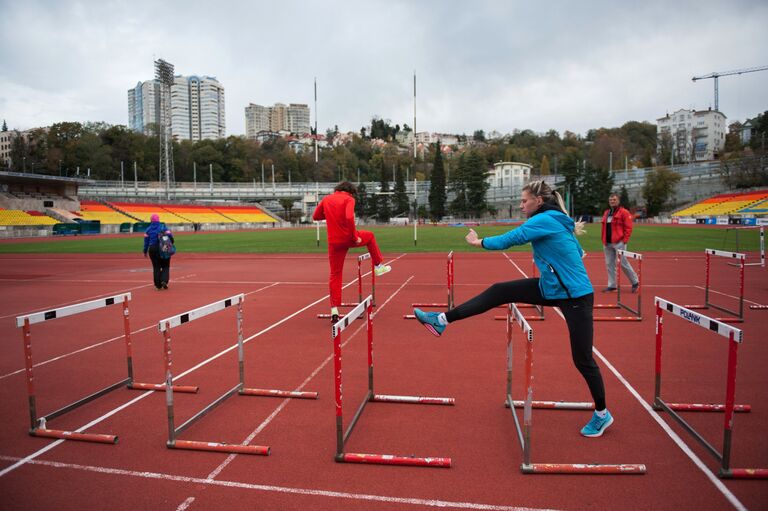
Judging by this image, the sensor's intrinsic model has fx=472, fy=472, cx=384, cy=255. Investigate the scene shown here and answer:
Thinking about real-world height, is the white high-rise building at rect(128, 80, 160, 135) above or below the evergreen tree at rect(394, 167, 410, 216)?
above

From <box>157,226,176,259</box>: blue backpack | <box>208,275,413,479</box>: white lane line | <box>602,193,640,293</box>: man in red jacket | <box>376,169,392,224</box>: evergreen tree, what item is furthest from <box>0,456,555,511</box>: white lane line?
<box>376,169,392,224</box>: evergreen tree

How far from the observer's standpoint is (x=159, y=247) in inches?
509

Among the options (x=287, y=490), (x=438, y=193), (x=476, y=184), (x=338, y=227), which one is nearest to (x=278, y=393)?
(x=287, y=490)

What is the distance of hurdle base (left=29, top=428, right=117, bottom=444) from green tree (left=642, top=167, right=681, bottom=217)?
84706mm

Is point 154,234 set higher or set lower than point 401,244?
higher

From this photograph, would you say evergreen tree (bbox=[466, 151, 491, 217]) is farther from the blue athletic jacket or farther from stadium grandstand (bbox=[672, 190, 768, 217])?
the blue athletic jacket

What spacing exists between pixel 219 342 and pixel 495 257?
51.2 ft

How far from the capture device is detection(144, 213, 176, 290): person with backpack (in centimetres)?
1293

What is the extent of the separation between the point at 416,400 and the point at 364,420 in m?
0.67

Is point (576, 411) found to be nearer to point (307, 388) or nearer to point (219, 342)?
point (307, 388)

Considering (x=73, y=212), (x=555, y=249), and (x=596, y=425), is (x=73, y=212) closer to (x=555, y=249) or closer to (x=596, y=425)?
(x=555, y=249)

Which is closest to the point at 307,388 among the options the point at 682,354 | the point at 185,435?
the point at 185,435

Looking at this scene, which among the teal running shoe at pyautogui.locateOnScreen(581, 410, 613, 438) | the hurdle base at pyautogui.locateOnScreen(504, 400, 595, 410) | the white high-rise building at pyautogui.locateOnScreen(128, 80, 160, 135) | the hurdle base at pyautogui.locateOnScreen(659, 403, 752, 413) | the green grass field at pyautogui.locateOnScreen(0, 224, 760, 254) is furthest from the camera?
the white high-rise building at pyautogui.locateOnScreen(128, 80, 160, 135)

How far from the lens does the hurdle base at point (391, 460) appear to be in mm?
3791
